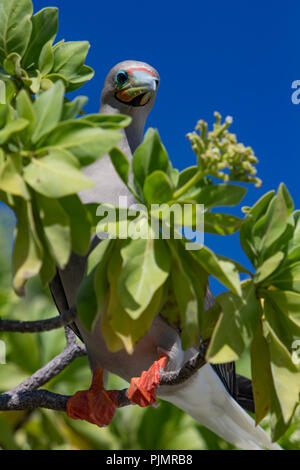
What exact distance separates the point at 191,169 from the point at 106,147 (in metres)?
0.24

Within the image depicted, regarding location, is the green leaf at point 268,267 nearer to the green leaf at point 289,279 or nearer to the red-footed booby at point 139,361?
the green leaf at point 289,279

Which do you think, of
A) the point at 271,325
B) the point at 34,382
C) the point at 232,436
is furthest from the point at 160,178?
the point at 232,436

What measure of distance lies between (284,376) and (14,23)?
133 centimetres

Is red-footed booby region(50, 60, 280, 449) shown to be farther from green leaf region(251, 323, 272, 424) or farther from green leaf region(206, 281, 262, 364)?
green leaf region(206, 281, 262, 364)

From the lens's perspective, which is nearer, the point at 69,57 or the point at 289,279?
the point at 289,279

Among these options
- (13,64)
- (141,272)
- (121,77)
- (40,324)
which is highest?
(121,77)

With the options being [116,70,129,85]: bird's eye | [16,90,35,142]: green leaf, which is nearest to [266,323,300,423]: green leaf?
[16,90,35,142]: green leaf

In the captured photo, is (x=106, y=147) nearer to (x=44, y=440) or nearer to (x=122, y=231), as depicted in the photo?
(x=122, y=231)

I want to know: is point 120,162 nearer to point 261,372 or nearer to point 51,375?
point 261,372

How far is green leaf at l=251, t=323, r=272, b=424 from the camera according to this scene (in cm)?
157

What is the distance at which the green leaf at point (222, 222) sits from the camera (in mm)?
1385

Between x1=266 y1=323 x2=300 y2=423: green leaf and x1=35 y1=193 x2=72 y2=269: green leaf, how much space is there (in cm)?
56

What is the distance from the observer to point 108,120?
1.42 metres

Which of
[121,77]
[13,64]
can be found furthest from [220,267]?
[121,77]
